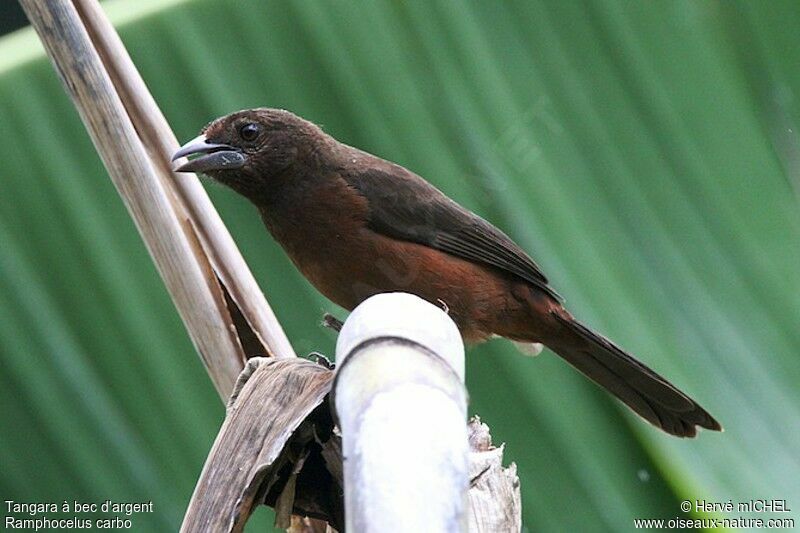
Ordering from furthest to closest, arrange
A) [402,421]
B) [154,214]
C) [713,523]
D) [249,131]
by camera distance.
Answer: [249,131], [713,523], [154,214], [402,421]

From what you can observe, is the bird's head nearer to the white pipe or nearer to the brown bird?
the brown bird

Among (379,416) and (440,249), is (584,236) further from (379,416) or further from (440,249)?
(379,416)

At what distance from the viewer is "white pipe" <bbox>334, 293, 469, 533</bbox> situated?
3.61 feet

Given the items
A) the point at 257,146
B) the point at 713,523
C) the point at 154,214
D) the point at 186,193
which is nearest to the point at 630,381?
the point at 713,523

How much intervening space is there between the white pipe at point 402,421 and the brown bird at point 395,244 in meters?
2.33

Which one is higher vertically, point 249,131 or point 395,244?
point 249,131

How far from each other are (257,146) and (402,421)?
2.86m

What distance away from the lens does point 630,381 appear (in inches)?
157

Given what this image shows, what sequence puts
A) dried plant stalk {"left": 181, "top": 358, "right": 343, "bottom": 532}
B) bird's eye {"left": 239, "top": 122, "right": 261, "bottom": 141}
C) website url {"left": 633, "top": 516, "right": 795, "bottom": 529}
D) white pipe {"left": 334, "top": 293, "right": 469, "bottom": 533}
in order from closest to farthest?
1. white pipe {"left": 334, "top": 293, "right": 469, "bottom": 533}
2. dried plant stalk {"left": 181, "top": 358, "right": 343, "bottom": 532}
3. website url {"left": 633, "top": 516, "right": 795, "bottom": 529}
4. bird's eye {"left": 239, "top": 122, "right": 261, "bottom": 141}

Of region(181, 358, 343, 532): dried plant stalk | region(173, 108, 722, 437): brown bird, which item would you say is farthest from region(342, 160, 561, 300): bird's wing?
region(181, 358, 343, 532): dried plant stalk

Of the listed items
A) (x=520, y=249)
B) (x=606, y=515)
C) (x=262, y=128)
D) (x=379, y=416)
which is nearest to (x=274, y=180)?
(x=262, y=128)

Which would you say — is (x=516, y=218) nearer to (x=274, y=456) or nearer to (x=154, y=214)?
(x=154, y=214)

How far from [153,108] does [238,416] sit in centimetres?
116

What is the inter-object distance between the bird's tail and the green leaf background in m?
0.07
